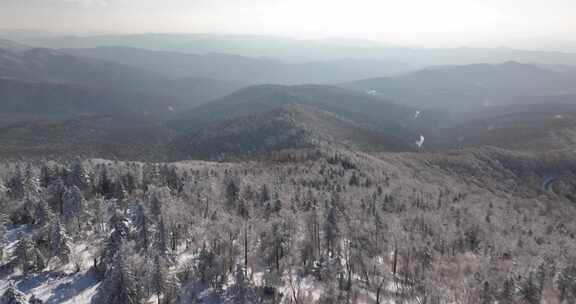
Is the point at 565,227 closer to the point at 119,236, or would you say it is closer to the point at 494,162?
the point at 494,162

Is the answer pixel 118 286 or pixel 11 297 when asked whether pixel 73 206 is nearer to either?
pixel 118 286

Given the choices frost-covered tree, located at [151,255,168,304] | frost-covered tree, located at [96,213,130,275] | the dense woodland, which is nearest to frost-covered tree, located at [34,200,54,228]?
the dense woodland

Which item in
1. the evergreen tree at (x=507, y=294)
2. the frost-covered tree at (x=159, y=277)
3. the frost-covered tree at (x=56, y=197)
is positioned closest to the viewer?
the frost-covered tree at (x=159, y=277)

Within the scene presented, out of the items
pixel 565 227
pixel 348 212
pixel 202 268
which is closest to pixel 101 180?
pixel 202 268

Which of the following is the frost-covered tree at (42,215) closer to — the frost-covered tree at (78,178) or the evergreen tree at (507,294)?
the frost-covered tree at (78,178)

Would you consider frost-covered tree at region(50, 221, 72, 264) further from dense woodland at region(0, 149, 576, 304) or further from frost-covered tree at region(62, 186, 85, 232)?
frost-covered tree at region(62, 186, 85, 232)

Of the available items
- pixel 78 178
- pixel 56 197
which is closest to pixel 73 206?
pixel 56 197

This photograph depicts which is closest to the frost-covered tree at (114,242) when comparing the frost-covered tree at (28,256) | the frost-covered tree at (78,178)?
the frost-covered tree at (28,256)

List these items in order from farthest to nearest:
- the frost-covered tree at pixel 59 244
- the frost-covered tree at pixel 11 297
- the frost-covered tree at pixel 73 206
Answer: the frost-covered tree at pixel 73 206 → the frost-covered tree at pixel 59 244 → the frost-covered tree at pixel 11 297
